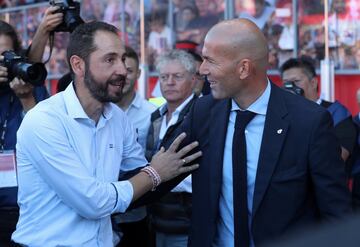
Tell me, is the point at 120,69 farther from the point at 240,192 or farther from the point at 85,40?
the point at 240,192

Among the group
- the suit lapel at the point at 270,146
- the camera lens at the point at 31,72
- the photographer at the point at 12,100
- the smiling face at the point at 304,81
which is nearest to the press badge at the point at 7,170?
the photographer at the point at 12,100

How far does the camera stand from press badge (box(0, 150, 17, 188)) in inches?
140

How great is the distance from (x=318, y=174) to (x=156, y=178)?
0.74 metres

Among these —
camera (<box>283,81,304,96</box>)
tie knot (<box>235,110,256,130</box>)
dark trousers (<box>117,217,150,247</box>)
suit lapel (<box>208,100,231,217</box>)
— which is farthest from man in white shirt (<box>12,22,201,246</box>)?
camera (<box>283,81,304,96</box>)

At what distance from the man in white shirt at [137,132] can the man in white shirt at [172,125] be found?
0.63 ft

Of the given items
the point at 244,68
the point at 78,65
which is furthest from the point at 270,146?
the point at 78,65

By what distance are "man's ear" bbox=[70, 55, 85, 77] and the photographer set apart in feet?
2.68

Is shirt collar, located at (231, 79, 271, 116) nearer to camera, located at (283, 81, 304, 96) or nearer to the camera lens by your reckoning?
the camera lens

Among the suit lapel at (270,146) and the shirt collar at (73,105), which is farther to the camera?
the shirt collar at (73,105)

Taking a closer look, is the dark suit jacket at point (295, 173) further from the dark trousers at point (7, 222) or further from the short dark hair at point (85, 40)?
the dark trousers at point (7, 222)

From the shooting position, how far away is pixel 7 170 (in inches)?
141

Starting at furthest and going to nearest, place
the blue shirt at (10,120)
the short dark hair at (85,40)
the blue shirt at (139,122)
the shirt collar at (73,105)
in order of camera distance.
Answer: the blue shirt at (139,122) < the blue shirt at (10,120) < the short dark hair at (85,40) < the shirt collar at (73,105)

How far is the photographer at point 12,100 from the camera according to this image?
11.8 feet

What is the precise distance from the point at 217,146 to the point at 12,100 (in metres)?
1.67
